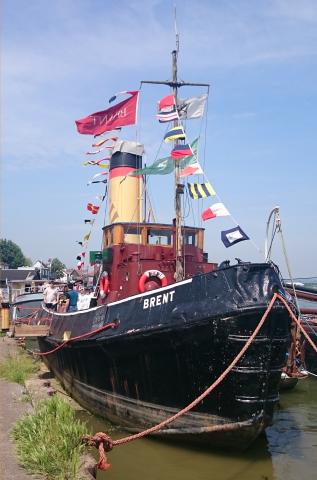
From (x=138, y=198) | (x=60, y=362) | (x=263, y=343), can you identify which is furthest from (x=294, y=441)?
(x=138, y=198)

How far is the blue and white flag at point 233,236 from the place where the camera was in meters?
9.13

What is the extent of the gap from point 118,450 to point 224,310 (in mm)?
2943

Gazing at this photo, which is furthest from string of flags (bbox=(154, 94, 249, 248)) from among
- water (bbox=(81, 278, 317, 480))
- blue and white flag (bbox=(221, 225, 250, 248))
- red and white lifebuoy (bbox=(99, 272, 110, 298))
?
water (bbox=(81, 278, 317, 480))

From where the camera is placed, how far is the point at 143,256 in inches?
436

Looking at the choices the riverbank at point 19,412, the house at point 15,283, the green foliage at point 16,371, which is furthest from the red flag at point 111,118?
the house at point 15,283

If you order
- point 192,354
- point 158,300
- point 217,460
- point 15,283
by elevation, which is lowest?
point 217,460

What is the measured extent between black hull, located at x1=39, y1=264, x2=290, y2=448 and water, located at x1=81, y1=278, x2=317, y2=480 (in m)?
0.26

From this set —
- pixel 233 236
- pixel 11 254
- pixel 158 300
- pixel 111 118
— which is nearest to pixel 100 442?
pixel 158 300

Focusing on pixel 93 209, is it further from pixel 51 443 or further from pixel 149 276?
pixel 51 443

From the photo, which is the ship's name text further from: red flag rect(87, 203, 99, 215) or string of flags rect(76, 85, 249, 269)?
red flag rect(87, 203, 99, 215)

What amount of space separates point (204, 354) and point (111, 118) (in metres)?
6.61

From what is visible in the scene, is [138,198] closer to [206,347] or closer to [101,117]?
[101,117]

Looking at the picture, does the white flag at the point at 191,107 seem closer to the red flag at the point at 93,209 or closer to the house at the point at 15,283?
the red flag at the point at 93,209

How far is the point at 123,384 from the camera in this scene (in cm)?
895
